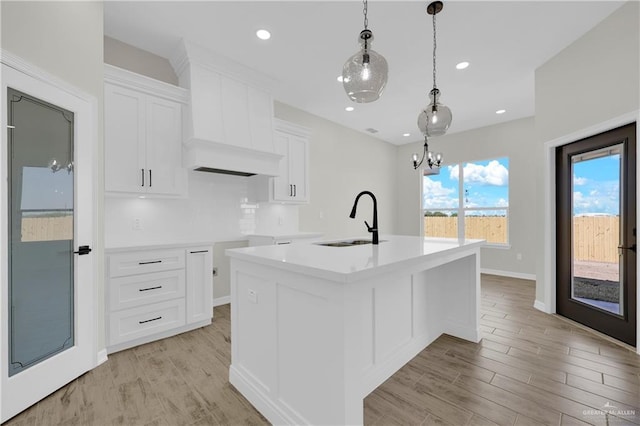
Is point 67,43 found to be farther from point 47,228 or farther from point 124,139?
point 47,228

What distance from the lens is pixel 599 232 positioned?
2969mm

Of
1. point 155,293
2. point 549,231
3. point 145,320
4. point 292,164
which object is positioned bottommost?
point 145,320

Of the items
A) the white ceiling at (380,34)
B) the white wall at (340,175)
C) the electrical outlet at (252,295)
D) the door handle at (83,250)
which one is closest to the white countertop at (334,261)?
the electrical outlet at (252,295)

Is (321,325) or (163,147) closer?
(321,325)

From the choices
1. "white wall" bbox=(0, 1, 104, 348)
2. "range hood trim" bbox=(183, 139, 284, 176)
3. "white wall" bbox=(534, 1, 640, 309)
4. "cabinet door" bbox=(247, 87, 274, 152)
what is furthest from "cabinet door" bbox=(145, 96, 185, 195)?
"white wall" bbox=(534, 1, 640, 309)

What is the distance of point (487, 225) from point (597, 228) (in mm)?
2888

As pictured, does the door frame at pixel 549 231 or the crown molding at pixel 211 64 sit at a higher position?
the crown molding at pixel 211 64

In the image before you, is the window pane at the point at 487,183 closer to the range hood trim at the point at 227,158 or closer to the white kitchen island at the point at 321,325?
the white kitchen island at the point at 321,325

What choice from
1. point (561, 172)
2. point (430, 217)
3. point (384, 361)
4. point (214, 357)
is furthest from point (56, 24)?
point (430, 217)

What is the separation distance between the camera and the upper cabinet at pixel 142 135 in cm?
268

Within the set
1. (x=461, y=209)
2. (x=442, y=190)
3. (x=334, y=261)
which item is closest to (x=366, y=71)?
(x=334, y=261)

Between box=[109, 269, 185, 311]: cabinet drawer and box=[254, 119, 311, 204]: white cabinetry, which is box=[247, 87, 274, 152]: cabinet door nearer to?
box=[254, 119, 311, 204]: white cabinetry

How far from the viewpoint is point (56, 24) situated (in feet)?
6.53

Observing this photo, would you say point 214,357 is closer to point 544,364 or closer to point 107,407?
point 107,407
